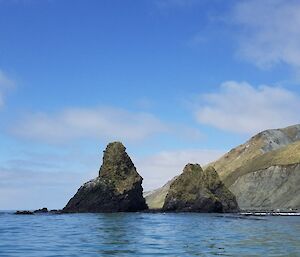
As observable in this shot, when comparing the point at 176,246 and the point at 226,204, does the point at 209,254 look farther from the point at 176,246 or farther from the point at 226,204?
the point at 226,204

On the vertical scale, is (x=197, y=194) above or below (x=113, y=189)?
below

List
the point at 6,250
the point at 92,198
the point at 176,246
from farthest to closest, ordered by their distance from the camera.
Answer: the point at 92,198
the point at 176,246
the point at 6,250

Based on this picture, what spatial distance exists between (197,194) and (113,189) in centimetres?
2795

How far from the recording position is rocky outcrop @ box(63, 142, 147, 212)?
160875 millimetres

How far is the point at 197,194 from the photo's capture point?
171750mm

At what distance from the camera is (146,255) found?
46.0 metres

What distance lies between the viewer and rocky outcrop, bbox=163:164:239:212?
169250 millimetres

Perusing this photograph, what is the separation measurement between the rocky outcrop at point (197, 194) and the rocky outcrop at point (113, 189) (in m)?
11.1

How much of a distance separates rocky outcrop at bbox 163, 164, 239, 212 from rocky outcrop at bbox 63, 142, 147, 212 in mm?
11111

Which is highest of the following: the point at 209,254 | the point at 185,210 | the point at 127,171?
the point at 127,171

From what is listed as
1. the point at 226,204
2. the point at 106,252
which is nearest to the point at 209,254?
the point at 106,252

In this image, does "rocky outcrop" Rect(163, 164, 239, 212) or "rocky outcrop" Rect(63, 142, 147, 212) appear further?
"rocky outcrop" Rect(163, 164, 239, 212)

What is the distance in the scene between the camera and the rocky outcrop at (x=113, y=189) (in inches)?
6334

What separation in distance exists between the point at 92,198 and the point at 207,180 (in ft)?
125
